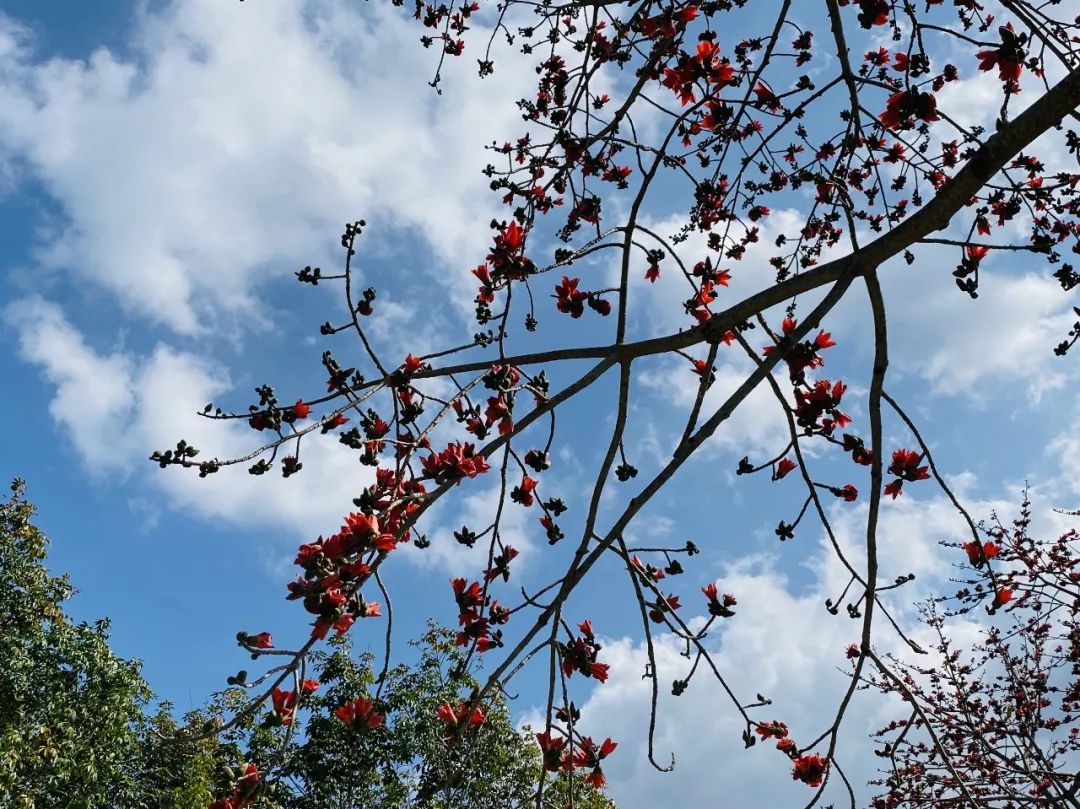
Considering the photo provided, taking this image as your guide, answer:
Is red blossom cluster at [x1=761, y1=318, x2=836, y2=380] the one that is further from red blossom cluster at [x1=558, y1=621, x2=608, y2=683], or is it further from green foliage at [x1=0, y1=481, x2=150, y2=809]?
green foliage at [x1=0, y1=481, x2=150, y2=809]

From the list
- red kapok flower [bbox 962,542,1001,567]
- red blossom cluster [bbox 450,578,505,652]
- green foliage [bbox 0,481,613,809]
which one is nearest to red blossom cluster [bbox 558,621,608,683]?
red blossom cluster [bbox 450,578,505,652]

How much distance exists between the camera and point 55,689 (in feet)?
33.1

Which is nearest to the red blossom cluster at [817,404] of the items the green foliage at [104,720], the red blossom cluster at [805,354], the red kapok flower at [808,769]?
the red blossom cluster at [805,354]

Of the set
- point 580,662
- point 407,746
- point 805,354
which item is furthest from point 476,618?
point 407,746

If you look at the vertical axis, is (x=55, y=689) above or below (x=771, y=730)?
above

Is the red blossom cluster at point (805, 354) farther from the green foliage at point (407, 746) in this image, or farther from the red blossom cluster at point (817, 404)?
the green foliage at point (407, 746)

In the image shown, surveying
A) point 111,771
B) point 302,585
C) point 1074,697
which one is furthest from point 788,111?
point 111,771

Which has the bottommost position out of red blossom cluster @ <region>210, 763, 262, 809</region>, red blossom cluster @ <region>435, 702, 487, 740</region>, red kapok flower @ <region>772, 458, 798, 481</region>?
red blossom cluster @ <region>210, 763, 262, 809</region>

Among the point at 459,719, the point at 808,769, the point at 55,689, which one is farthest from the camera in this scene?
the point at 55,689

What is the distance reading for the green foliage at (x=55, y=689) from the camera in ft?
31.4

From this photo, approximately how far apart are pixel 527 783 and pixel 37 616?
6.40m

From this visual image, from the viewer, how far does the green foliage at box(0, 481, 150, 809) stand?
957cm

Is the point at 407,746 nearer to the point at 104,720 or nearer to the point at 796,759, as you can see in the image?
the point at 104,720

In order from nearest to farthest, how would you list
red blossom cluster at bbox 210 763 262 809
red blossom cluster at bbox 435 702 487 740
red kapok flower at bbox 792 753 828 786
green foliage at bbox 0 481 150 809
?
red blossom cluster at bbox 210 763 262 809, red blossom cluster at bbox 435 702 487 740, red kapok flower at bbox 792 753 828 786, green foliage at bbox 0 481 150 809
